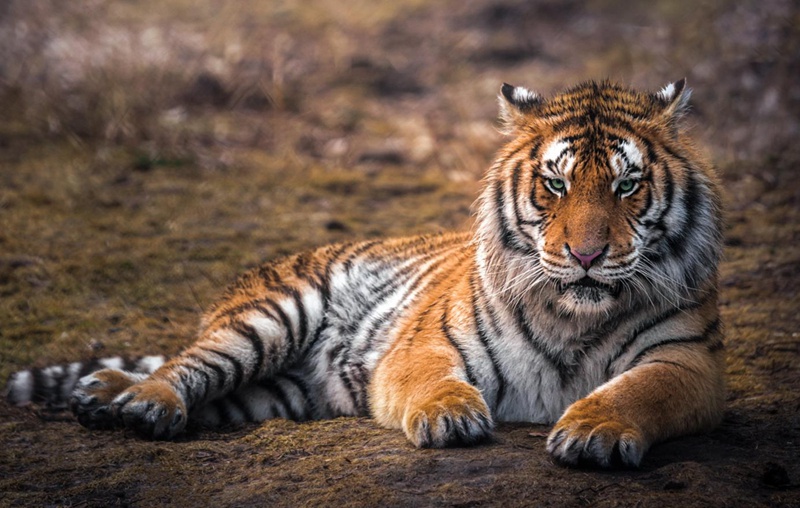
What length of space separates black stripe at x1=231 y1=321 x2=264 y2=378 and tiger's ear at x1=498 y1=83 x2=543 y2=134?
1364 mm

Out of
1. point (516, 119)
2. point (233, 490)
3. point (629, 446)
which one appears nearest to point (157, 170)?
point (516, 119)

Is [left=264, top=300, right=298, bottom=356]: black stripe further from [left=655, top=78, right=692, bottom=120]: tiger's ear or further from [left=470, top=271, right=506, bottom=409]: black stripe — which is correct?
[left=655, top=78, right=692, bottom=120]: tiger's ear

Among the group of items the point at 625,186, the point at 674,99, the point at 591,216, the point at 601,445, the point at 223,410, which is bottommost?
the point at 601,445

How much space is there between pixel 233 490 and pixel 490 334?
108 centimetres

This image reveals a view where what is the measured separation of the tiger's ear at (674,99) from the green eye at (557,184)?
1.65ft

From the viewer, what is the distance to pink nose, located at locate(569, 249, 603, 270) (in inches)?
111

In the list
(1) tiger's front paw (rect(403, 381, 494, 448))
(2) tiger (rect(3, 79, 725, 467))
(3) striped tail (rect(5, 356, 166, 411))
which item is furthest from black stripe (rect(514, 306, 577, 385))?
(3) striped tail (rect(5, 356, 166, 411))

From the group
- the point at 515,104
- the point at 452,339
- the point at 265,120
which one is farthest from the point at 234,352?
the point at 265,120

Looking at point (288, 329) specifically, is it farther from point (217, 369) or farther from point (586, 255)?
point (586, 255)

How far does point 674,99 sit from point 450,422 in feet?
4.70

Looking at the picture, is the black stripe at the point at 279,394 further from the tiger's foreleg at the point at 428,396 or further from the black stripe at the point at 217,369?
the tiger's foreleg at the point at 428,396

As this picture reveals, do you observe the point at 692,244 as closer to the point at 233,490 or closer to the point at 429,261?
the point at 429,261

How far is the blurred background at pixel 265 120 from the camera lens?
525 cm

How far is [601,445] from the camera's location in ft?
8.34
